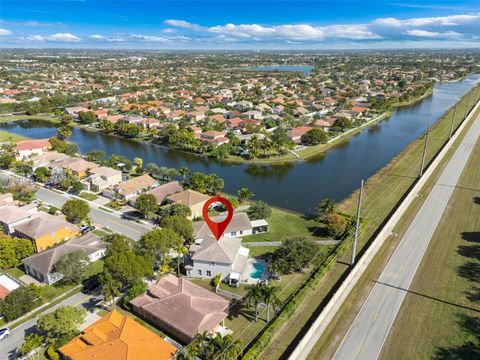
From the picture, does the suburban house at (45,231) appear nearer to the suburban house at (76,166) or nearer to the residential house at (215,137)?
the suburban house at (76,166)

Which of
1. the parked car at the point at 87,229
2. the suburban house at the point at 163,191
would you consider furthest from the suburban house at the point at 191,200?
the parked car at the point at 87,229

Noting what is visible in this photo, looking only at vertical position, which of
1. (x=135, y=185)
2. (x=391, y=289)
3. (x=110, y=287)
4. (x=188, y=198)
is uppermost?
(x=188, y=198)

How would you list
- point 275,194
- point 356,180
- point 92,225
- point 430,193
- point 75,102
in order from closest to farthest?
point 92,225 → point 430,193 → point 275,194 → point 356,180 → point 75,102

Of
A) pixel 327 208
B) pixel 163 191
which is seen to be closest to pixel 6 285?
pixel 163 191

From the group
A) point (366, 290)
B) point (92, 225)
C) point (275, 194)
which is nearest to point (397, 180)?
point (275, 194)

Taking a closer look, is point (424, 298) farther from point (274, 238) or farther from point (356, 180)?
point (356, 180)

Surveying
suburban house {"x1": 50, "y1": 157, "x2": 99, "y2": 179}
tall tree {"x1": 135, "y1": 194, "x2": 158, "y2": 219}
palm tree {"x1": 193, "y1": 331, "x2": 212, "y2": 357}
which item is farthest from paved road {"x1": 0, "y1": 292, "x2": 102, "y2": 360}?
suburban house {"x1": 50, "y1": 157, "x2": 99, "y2": 179}

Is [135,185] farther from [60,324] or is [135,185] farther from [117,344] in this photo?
[117,344]
